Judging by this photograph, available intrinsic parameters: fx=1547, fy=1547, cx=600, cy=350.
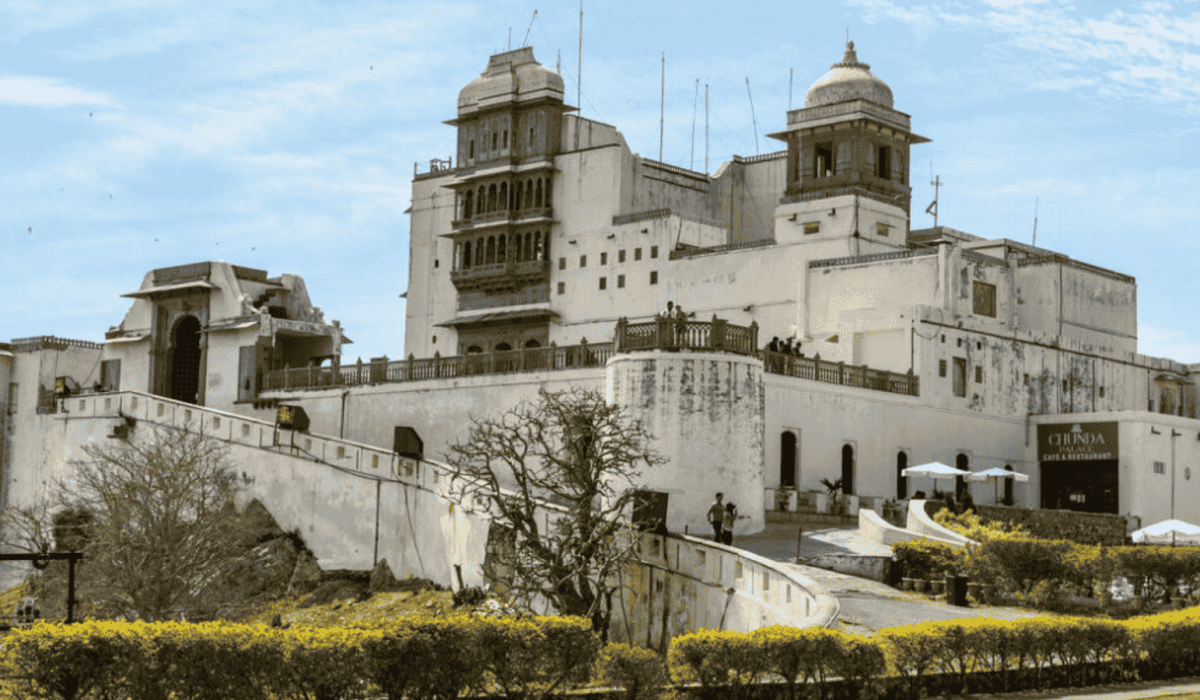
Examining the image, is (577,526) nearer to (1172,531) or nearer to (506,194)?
(1172,531)

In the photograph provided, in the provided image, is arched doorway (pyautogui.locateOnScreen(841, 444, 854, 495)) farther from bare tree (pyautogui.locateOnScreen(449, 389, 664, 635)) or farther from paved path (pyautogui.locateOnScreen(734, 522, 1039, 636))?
bare tree (pyautogui.locateOnScreen(449, 389, 664, 635))

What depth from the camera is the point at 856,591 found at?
93.0ft

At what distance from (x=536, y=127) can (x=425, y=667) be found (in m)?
47.5

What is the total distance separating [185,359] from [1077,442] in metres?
33.2

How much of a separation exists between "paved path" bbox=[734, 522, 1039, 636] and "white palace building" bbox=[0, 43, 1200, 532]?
4.56ft

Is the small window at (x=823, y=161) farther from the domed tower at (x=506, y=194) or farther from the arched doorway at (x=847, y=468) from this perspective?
the arched doorway at (x=847, y=468)

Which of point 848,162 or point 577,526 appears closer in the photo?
point 577,526

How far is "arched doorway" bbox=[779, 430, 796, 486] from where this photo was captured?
4178 centimetres

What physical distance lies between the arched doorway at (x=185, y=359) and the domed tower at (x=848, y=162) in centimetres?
2276

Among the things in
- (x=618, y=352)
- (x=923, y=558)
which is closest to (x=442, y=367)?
(x=618, y=352)

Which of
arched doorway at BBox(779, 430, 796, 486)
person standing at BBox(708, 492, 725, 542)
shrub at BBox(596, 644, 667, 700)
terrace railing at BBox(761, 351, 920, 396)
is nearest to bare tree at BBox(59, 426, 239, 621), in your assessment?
person standing at BBox(708, 492, 725, 542)

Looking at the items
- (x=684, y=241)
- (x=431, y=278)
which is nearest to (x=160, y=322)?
(x=431, y=278)

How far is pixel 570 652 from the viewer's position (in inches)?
683

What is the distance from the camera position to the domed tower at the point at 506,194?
6212 centimetres
